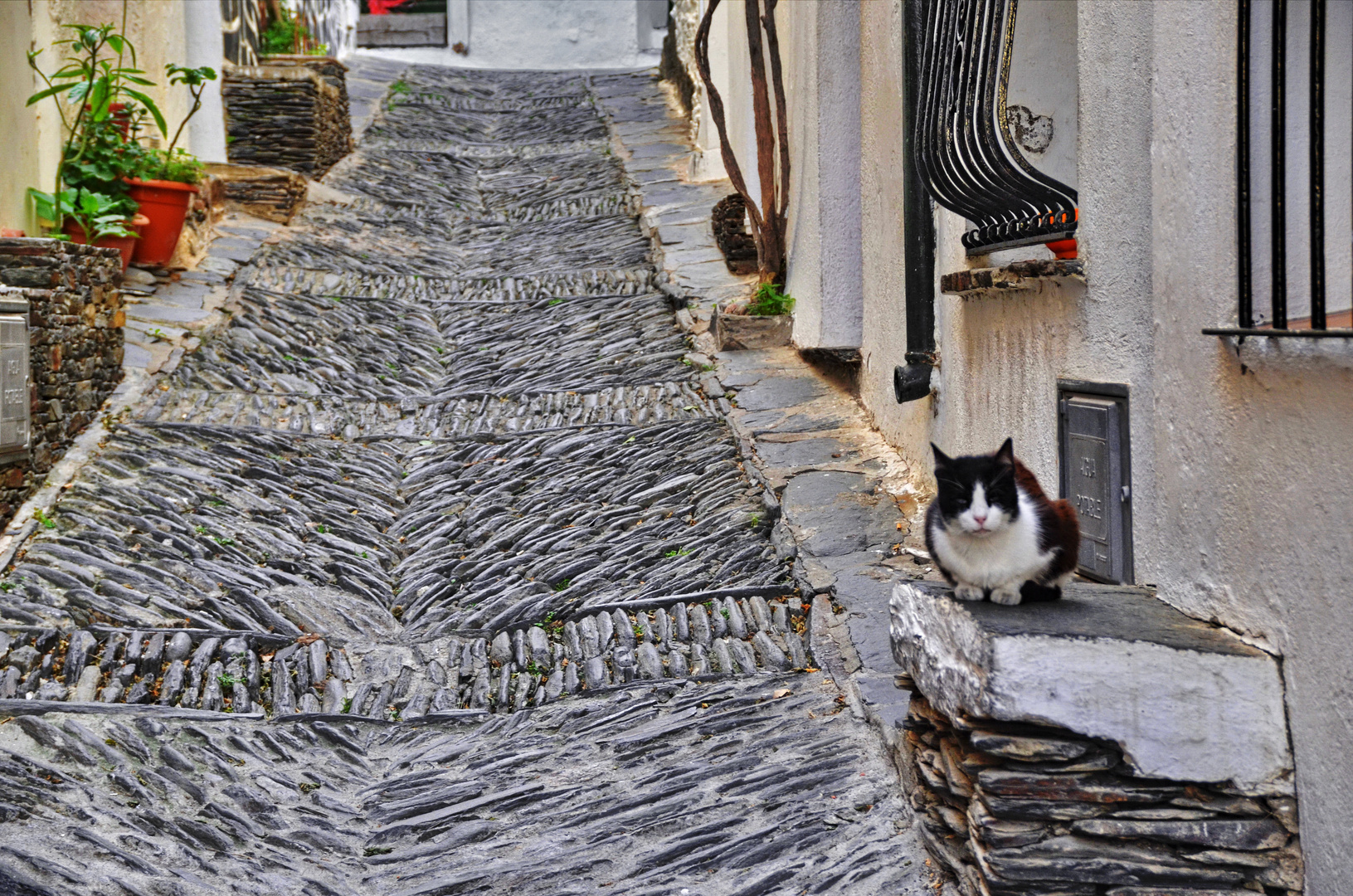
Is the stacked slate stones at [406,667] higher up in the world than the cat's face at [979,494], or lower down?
lower down

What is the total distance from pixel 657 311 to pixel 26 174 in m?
4.33

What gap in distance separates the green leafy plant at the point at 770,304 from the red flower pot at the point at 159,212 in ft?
13.6

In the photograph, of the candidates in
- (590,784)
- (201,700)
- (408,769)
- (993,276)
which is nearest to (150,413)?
(201,700)

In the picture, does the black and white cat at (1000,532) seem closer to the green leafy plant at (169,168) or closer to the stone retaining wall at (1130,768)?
the stone retaining wall at (1130,768)

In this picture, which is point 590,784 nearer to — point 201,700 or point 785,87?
point 201,700

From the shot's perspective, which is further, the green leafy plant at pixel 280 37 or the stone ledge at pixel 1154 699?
the green leafy plant at pixel 280 37

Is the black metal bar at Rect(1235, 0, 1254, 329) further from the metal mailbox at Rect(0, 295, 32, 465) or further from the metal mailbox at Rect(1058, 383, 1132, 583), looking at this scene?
the metal mailbox at Rect(0, 295, 32, 465)

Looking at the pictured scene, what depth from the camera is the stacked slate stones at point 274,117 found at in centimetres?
1102

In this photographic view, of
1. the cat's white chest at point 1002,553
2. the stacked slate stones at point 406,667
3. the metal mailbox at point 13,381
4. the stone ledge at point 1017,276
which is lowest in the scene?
the stacked slate stones at point 406,667

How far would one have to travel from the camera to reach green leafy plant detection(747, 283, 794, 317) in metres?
7.95

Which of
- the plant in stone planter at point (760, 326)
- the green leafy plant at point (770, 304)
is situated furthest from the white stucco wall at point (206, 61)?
the green leafy plant at point (770, 304)

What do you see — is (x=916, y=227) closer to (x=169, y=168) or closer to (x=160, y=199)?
(x=160, y=199)

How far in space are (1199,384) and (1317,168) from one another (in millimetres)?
668

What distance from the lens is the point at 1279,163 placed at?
2.49 meters
